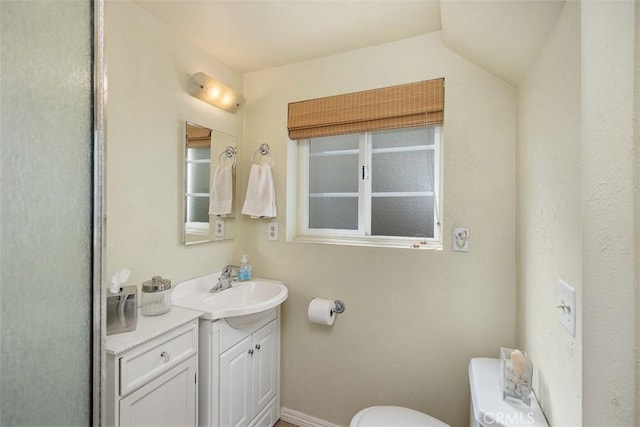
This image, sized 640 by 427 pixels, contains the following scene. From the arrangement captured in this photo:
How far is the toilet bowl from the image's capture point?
3.97 feet

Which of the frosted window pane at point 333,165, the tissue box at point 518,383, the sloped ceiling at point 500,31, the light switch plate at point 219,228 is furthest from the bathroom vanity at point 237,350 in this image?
the sloped ceiling at point 500,31

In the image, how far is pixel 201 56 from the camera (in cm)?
172

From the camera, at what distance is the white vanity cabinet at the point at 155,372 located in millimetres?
976

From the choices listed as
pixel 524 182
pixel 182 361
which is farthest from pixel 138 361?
pixel 524 182

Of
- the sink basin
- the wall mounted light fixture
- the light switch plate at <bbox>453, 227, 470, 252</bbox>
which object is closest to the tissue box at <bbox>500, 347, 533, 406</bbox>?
the light switch plate at <bbox>453, 227, 470, 252</bbox>

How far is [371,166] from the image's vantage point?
5.87 ft

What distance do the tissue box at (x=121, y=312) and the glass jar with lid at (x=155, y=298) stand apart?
0.12 metres

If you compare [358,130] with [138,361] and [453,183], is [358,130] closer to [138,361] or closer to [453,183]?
[453,183]

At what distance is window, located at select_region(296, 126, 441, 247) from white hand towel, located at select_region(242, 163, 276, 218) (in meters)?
0.23

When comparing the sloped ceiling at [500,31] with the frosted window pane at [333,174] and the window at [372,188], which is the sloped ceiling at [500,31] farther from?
the frosted window pane at [333,174]

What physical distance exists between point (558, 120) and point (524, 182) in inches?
18.3

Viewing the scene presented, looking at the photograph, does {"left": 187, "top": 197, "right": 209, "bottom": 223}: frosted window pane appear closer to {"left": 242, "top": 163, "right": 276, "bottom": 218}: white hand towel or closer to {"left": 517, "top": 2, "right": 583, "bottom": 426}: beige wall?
{"left": 242, "top": 163, "right": 276, "bottom": 218}: white hand towel

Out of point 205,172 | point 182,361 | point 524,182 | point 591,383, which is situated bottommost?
point 182,361

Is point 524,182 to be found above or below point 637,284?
above
